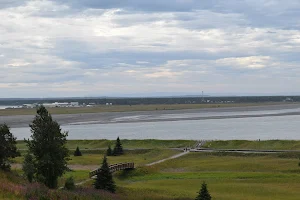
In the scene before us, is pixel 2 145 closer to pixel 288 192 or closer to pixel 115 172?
pixel 115 172

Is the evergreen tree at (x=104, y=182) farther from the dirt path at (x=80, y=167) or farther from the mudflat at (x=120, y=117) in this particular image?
the mudflat at (x=120, y=117)

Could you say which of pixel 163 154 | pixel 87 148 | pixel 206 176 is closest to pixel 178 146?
pixel 163 154

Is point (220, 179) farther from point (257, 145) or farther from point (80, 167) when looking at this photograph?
point (257, 145)

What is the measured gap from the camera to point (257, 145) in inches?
2657

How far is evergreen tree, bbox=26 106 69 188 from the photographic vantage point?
30.9 meters

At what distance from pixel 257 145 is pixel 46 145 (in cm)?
4418

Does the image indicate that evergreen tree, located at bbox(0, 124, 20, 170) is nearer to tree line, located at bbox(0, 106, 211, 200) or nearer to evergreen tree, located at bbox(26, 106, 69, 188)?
tree line, located at bbox(0, 106, 211, 200)

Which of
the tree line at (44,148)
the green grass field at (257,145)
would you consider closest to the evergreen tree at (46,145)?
the tree line at (44,148)

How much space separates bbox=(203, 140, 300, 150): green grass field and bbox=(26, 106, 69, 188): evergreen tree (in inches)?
1601

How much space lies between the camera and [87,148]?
7394cm

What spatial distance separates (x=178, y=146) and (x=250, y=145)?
11.7 meters

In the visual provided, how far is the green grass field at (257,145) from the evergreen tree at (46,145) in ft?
133

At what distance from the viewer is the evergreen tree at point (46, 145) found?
101 ft

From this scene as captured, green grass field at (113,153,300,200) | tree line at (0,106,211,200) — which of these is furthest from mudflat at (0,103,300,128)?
tree line at (0,106,211,200)
